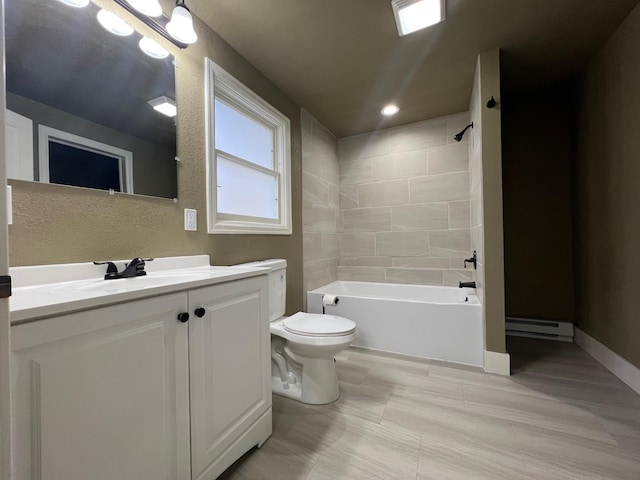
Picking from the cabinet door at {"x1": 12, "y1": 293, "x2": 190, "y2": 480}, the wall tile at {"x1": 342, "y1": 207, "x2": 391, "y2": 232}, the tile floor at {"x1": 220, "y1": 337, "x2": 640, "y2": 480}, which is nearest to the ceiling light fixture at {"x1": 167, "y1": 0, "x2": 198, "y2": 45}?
the cabinet door at {"x1": 12, "y1": 293, "x2": 190, "y2": 480}

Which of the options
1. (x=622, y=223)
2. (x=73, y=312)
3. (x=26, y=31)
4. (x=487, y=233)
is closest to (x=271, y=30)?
(x=26, y=31)

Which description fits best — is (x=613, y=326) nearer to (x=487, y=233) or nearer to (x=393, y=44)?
(x=487, y=233)

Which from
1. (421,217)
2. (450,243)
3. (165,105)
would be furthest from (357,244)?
(165,105)

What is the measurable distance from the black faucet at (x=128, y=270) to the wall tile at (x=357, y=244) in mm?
2480

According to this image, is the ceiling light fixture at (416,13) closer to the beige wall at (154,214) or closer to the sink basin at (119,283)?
the beige wall at (154,214)

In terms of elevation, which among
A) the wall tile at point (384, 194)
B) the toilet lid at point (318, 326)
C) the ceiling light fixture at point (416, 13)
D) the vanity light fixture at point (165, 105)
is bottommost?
the toilet lid at point (318, 326)

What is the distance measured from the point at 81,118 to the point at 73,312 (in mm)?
899

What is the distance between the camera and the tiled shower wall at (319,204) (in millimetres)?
2729

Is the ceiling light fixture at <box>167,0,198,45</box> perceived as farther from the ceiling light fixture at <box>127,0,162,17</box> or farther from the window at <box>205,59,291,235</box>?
the window at <box>205,59,291,235</box>

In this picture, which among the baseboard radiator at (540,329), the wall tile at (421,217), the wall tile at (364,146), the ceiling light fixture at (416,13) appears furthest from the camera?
the wall tile at (364,146)

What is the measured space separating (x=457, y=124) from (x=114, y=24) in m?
2.91

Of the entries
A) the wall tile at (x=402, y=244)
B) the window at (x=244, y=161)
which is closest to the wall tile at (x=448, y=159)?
the wall tile at (x=402, y=244)

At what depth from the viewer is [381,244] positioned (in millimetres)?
3238

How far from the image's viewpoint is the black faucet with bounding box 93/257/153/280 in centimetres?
113
